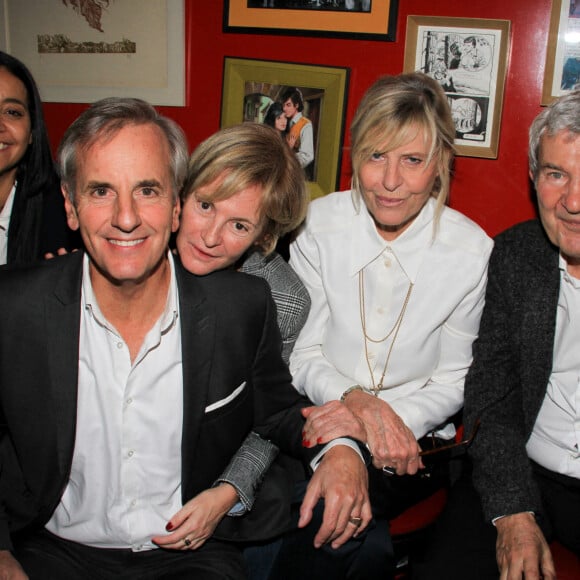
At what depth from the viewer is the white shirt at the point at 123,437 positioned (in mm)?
1676

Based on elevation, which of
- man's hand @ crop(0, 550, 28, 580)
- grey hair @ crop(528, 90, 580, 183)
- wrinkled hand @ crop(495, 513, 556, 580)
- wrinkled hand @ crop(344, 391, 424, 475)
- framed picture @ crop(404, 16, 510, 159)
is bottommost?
wrinkled hand @ crop(495, 513, 556, 580)

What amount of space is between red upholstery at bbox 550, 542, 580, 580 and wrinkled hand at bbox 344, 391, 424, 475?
1.56 ft

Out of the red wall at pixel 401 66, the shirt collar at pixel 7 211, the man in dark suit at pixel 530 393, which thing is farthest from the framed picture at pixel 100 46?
the man in dark suit at pixel 530 393

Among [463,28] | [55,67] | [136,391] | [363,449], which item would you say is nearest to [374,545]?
[363,449]

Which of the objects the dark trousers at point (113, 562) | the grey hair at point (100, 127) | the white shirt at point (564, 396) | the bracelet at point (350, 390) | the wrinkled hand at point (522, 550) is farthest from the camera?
the bracelet at point (350, 390)

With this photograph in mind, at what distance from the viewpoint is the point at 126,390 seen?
1671 millimetres

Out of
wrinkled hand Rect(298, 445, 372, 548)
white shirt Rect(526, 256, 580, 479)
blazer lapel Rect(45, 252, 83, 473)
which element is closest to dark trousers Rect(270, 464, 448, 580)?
wrinkled hand Rect(298, 445, 372, 548)

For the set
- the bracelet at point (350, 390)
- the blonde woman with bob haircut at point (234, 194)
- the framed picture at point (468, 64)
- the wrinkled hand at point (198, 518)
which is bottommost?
the wrinkled hand at point (198, 518)

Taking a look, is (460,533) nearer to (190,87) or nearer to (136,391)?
(136,391)

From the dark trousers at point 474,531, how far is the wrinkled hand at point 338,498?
30 cm

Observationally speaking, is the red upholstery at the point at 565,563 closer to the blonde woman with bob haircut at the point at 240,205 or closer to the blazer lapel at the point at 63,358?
the blonde woman with bob haircut at the point at 240,205

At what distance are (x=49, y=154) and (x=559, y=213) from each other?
5.94 feet

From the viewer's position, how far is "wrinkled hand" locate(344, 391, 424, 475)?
1.99 metres

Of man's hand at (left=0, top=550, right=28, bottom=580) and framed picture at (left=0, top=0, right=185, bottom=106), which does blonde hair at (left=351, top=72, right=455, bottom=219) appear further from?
man's hand at (left=0, top=550, right=28, bottom=580)
